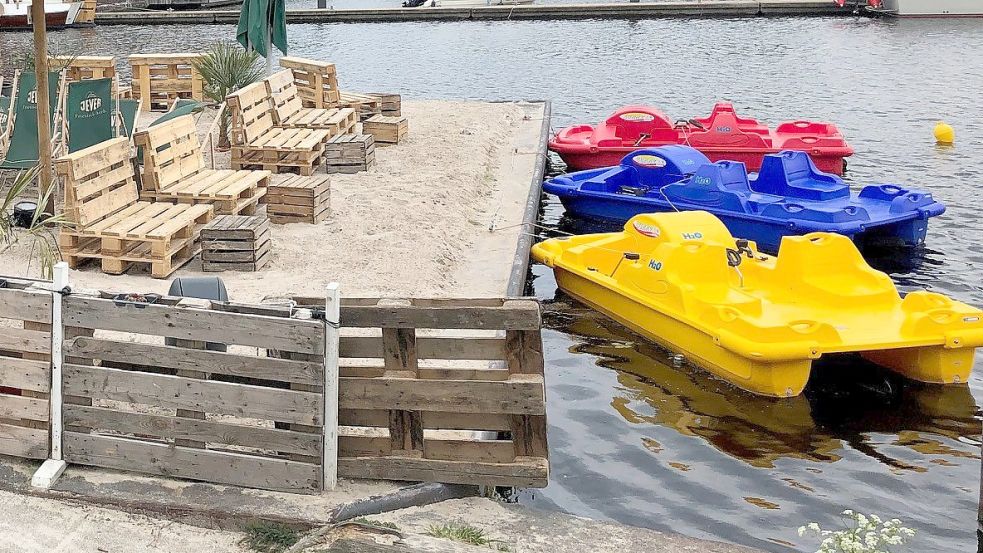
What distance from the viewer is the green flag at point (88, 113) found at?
1189cm

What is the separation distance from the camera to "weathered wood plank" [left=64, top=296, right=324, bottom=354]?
18.9 ft

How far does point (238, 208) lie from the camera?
11.2 meters

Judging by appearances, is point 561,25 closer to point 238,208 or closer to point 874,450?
point 238,208

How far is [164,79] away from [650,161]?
8.14 m

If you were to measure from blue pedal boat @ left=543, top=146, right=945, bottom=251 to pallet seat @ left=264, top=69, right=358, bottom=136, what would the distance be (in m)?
2.92

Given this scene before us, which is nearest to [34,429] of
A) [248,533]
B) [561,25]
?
[248,533]

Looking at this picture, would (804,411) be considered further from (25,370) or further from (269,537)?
(25,370)

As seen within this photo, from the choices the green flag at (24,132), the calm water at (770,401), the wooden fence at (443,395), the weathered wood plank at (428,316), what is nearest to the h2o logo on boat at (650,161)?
the calm water at (770,401)

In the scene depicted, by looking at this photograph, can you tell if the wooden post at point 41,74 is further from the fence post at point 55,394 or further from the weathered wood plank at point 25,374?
the fence post at point 55,394

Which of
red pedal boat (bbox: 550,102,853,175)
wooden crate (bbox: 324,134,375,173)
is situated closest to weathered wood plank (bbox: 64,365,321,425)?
wooden crate (bbox: 324,134,375,173)

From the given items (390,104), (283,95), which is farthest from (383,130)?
(390,104)

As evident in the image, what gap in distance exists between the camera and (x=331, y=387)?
5.87m

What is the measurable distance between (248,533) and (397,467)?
2.84 feet

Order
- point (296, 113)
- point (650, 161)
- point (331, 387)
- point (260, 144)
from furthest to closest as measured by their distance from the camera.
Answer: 1. point (296, 113)
2. point (650, 161)
3. point (260, 144)
4. point (331, 387)
